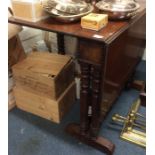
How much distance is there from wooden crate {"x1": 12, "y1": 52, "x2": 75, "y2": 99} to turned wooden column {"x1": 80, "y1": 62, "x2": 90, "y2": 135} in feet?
0.88

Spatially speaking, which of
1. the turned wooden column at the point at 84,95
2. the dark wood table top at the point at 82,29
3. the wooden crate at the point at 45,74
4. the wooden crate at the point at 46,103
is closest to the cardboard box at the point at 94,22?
the dark wood table top at the point at 82,29

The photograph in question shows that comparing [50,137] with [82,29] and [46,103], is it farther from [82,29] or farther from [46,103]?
[82,29]

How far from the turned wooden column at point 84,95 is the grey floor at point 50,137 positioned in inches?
6.0

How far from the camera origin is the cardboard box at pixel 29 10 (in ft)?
3.66

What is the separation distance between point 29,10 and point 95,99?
0.62m

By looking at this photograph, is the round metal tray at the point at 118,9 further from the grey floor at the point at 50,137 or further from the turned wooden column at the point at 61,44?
the grey floor at the point at 50,137

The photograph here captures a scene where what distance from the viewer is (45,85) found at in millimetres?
1402

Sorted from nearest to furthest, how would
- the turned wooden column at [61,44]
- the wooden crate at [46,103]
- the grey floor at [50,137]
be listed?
the grey floor at [50,137], the wooden crate at [46,103], the turned wooden column at [61,44]

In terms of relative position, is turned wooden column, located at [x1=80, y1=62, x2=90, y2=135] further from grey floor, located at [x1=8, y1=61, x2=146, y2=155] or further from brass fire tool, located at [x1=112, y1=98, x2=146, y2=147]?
brass fire tool, located at [x1=112, y1=98, x2=146, y2=147]

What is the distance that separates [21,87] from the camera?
1.55m

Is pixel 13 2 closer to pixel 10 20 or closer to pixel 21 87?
pixel 10 20

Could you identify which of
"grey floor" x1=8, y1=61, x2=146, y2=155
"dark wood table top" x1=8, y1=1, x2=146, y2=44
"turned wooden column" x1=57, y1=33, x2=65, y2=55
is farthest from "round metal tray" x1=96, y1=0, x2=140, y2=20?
"grey floor" x1=8, y1=61, x2=146, y2=155

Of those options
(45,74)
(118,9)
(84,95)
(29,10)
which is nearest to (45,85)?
(45,74)
